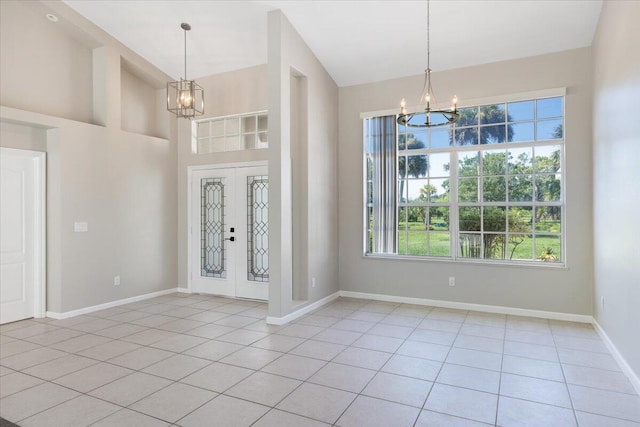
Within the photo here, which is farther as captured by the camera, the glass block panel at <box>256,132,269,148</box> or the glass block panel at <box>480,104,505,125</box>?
the glass block panel at <box>256,132,269,148</box>

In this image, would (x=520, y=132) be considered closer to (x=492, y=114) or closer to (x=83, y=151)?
(x=492, y=114)

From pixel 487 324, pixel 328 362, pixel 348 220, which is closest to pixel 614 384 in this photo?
pixel 487 324

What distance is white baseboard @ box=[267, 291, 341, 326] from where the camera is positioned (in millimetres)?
4527

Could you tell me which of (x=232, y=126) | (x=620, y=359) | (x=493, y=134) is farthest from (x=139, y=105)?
(x=620, y=359)

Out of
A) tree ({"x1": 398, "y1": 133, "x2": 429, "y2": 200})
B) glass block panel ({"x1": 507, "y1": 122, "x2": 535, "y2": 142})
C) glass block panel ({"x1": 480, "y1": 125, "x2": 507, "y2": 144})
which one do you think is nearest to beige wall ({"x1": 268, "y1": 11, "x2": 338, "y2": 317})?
tree ({"x1": 398, "y1": 133, "x2": 429, "y2": 200})

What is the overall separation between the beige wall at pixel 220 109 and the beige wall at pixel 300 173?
0.85 metres

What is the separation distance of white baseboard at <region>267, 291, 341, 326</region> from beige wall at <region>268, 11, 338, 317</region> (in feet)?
0.18

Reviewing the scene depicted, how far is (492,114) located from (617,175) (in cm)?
200

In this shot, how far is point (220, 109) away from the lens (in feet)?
19.9

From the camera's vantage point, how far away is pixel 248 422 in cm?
241

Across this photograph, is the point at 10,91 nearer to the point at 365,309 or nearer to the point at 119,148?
the point at 119,148

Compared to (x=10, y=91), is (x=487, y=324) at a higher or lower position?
lower

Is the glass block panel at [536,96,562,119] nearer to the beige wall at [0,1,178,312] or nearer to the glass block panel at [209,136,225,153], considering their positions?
the glass block panel at [209,136,225,153]

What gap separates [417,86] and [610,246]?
123 inches
